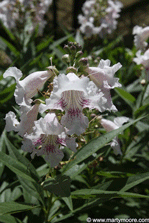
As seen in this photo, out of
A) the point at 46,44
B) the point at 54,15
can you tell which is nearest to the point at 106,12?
the point at 46,44

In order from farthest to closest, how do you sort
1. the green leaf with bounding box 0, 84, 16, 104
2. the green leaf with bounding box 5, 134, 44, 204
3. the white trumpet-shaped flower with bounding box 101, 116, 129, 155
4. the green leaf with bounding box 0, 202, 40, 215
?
the green leaf with bounding box 0, 84, 16, 104, the white trumpet-shaped flower with bounding box 101, 116, 129, 155, the green leaf with bounding box 5, 134, 44, 204, the green leaf with bounding box 0, 202, 40, 215

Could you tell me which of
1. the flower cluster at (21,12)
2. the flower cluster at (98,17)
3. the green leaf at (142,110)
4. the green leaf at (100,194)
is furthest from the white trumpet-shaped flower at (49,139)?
the flower cluster at (98,17)

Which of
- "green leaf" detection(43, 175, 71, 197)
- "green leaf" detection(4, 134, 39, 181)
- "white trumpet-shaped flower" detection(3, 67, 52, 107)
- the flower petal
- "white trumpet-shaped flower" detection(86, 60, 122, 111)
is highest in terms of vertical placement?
"white trumpet-shaped flower" detection(3, 67, 52, 107)

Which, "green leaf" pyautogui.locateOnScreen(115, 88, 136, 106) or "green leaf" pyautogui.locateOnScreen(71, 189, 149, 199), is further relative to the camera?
"green leaf" pyautogui.locateOnScreen(115, 88, 136, 106)

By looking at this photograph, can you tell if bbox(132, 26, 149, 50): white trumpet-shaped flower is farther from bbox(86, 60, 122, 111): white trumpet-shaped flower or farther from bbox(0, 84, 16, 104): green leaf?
bbox(0, 84, 16, 104): green leaf

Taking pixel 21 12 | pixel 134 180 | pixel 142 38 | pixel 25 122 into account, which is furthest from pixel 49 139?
pixel 21 12

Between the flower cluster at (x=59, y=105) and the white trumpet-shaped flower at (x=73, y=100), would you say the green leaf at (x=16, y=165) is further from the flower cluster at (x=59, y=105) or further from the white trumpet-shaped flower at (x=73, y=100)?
the white trumpet-shaped flower at (x=73, y=100)

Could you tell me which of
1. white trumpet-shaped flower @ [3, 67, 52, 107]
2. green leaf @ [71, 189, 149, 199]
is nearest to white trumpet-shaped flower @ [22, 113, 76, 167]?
white trumpet-shaped flower @ [3, 67, 52, 107]
